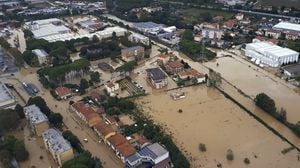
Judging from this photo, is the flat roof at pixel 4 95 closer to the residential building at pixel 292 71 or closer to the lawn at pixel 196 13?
the residential building at pixel 292 71

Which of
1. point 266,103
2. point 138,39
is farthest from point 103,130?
point 138,39

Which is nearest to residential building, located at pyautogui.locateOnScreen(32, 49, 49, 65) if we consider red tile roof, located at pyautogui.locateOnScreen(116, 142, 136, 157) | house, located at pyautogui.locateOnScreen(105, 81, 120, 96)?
house, located at pyautogui.locateOnScreen(105, 81, 120, 96)

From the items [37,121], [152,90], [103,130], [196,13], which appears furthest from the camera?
[196,13]

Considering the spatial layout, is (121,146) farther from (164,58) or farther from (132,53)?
(132,53)

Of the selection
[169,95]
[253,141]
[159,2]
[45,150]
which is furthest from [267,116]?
[159,2]

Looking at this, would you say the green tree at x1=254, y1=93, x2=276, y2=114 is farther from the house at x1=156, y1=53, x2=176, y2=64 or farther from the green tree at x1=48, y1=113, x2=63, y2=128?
the green tree at x1=48, y1=113, x2=63, y2=128

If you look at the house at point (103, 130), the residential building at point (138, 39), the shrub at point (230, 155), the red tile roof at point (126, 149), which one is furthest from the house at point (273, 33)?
the red tile roof at point (126, 149)
